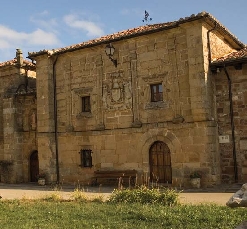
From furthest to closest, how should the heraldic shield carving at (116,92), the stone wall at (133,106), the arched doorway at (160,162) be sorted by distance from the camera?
1. the heraldic shield carving at (116,92)
2. the arched doorway at (160,162)
3. the stone wall at (133,106)

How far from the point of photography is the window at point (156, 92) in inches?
517

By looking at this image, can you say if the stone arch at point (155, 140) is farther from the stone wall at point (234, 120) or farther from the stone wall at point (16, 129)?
the stone wall at point (16, 129)

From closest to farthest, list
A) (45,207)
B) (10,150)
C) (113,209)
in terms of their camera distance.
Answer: (113,209)
(45,207)
(10,150)

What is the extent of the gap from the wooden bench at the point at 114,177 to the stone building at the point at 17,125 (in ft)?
15.0

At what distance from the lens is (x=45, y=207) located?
8648mm

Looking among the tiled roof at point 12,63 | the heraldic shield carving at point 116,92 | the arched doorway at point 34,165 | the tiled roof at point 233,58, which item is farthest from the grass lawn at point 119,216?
the tiled roof at point 12,63

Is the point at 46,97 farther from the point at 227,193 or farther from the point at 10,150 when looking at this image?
the point at 227,193

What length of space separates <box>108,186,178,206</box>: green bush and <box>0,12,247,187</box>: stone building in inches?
140

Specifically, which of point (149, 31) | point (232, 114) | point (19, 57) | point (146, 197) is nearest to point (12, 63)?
point (19, 57)

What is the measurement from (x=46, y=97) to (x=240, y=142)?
883cm

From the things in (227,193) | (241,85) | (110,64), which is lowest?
(227,193)

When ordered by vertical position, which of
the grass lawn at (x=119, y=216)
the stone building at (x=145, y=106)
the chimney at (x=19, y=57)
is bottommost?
the grass lawn at (x=119, y=216)

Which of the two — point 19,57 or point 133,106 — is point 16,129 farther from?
point 133,106

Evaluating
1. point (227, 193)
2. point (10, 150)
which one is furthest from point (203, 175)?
point (10, 150)
